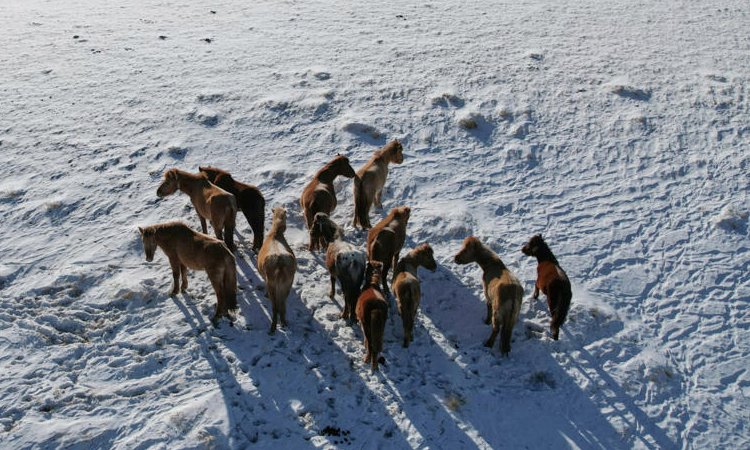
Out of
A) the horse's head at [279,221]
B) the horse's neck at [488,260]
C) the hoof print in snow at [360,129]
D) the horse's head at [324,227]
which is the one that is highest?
the hoof print in snow at [360,129]

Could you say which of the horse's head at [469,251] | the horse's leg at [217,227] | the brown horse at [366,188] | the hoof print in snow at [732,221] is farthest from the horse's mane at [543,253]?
the horse's leg at [217,227]

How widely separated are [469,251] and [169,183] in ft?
18.6

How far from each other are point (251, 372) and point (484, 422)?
3.09 meters

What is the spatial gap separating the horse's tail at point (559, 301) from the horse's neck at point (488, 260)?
0.85 m

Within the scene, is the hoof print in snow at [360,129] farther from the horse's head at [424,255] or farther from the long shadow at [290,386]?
the long shadow at [290,386]

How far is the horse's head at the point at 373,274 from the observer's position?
25.4ft

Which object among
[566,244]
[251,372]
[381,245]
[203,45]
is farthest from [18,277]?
[203,45]

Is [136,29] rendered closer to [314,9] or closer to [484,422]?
[314,9]

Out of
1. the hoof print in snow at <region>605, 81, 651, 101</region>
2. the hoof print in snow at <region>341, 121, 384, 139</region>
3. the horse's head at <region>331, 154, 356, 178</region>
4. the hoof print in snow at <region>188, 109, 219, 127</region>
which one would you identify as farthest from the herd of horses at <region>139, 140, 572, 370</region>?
the hoof print in snow at <region>605, 81, 651, 101</region>

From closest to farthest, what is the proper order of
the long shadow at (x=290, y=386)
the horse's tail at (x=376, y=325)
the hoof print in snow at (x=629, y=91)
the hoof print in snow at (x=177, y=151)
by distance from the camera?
the long shadow at (x=290, y=386)
the horse's tail at (x=376, y=325)
the hoof print in snow at (x=177, y=151)
the hoof print in snow at (x=629, y=91)

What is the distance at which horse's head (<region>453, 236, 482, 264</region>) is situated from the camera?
28.2 ft

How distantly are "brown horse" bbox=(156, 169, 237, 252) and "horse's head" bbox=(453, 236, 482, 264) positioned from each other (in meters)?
3.80

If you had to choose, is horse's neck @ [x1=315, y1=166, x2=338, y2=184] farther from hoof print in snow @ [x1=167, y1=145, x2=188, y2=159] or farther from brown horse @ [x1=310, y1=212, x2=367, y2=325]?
hoof print in snow @ [x1=167, y1=145, x2=188, y2=159]

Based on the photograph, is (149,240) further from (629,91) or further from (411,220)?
(629,91)
